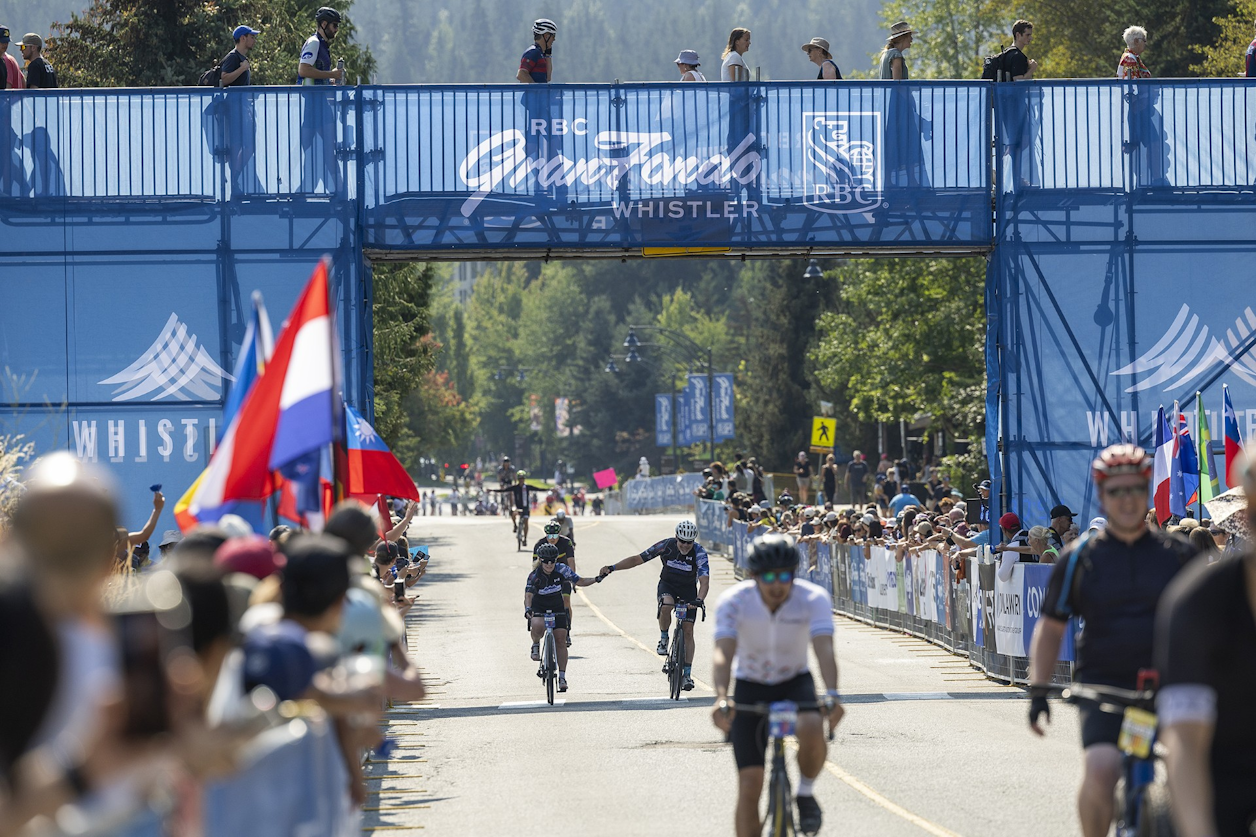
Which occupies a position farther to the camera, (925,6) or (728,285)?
(728,285)

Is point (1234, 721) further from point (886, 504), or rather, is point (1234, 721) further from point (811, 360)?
point (811, 360)

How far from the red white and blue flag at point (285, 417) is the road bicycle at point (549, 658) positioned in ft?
31.9

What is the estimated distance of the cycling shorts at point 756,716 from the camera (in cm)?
895

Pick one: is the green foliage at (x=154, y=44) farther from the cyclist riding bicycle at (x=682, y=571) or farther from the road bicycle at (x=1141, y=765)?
the road bicycle at (x=1141, y=765)

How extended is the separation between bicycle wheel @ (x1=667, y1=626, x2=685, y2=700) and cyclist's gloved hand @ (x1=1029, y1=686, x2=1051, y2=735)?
10.7 metres

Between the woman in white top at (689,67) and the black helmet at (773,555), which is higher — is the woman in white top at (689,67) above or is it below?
above

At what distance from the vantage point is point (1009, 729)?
15742 millimetres

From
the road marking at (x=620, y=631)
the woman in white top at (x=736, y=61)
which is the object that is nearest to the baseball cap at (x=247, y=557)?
the road marking at (x=620, y=631)

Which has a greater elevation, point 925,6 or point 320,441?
point 925,6

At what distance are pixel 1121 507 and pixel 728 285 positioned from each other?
142755 millimetres

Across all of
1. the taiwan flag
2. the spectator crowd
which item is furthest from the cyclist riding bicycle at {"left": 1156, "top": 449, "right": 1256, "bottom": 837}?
the taiwan flag

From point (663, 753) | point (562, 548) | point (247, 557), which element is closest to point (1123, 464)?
point (247, 557)

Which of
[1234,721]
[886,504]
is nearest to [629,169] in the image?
[1234,721]

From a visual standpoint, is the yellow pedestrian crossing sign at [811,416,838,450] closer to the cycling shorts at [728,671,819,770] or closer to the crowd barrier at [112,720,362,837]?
the cycling shorts at [728,671,819,770]
